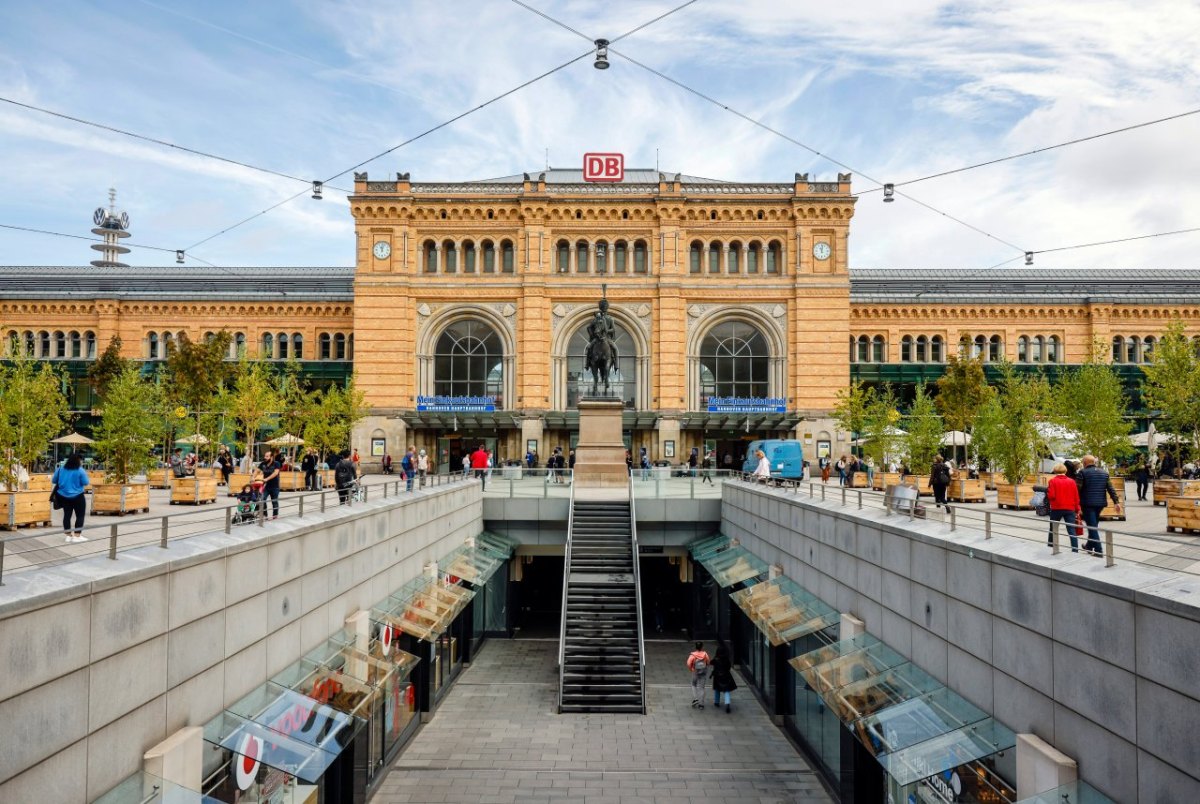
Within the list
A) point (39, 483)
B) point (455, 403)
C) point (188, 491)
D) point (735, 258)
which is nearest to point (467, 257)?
point (455, 403)

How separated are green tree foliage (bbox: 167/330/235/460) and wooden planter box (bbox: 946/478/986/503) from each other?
97.4 feet

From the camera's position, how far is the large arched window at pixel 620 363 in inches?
1885

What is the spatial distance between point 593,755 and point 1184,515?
12.5 metres

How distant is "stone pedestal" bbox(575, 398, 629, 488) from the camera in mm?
30531

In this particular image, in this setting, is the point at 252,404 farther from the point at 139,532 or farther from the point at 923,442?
the point at 139,532

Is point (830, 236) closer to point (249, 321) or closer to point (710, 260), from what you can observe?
point (710, 260)

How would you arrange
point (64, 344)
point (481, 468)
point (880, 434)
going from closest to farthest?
point (481, 468) → point (880, 434) → point (64, 344)

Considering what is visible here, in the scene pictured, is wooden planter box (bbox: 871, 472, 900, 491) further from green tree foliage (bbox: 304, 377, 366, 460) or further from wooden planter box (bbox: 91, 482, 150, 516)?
wooden planter box (bbox: 91, 482, 150, 516)

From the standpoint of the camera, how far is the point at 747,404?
47.4 metres

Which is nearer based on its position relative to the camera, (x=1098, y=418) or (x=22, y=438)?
(x=22, y=438)

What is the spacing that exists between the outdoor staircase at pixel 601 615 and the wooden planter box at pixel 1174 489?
44.6 feet

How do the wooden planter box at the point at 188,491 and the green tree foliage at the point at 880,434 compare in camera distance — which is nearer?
the wooden planter box at the point at 188,491

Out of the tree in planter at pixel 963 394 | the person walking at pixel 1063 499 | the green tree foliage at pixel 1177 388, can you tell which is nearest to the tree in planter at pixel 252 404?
the person walking at pixel 1063 499

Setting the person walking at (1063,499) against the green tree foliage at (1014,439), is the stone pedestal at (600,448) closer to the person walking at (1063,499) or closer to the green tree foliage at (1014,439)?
the green tree foliage at (1014,439)
